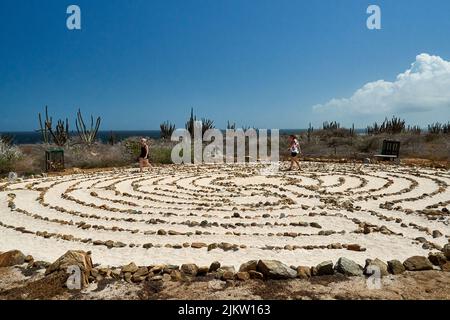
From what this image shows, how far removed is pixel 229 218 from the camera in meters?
8.19

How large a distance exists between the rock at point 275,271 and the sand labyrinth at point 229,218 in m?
0.78

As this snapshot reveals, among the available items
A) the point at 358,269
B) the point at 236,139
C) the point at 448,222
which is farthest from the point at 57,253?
the point at 236,139

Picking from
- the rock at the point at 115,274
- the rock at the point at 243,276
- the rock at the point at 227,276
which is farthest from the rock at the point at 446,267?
the rock at the point at 115,274

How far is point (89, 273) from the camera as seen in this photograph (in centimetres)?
479

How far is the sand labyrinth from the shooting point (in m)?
6.04

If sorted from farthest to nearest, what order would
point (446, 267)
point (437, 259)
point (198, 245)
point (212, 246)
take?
point (198, 245) → point (212, 246) → point (437, 259) → point (446, 267)

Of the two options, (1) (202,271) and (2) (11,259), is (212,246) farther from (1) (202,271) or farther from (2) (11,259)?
(2) (11,259)

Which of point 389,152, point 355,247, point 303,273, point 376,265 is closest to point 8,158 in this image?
point 355,247

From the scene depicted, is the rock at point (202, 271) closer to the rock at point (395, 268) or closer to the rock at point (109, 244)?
the rock at point (109, 244)

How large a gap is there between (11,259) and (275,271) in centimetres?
365

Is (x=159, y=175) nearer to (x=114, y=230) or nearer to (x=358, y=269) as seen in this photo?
(x=114, y=230)

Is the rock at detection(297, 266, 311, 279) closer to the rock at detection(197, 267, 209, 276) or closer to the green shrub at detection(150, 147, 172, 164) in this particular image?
the rock at detection(197, 267, 209, 276)
